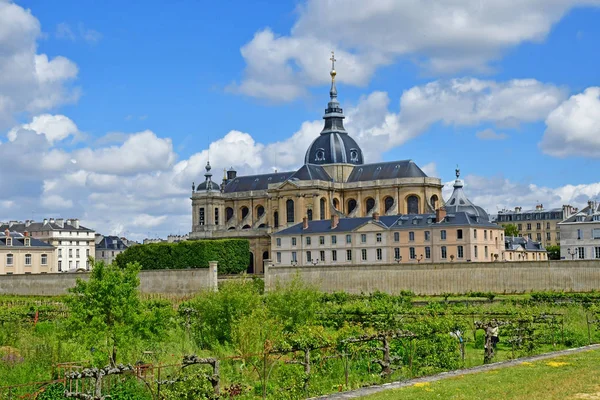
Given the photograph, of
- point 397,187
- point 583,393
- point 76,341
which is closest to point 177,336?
point 76,341

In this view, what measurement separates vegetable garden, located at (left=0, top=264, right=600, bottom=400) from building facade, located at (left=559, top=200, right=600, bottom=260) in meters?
36.2

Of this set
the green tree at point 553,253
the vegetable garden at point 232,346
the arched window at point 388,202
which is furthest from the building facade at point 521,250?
the vegetable garden at point 232,346

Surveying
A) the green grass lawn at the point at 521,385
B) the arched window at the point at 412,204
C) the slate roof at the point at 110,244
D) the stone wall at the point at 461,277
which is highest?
the arched window at the point at 412,204

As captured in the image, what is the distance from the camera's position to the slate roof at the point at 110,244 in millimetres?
116250

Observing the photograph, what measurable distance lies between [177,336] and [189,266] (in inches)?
1987

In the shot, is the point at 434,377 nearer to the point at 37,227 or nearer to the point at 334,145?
the point at 334,145

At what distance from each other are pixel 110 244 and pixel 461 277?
74783 millimetres

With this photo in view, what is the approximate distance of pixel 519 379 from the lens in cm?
1761

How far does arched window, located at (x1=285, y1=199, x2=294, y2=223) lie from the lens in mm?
84625

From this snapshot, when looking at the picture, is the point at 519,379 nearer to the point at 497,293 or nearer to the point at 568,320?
the point at 568,320

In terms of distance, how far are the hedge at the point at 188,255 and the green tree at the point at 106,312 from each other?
53.4m

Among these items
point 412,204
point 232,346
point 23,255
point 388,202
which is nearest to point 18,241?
point 23,255

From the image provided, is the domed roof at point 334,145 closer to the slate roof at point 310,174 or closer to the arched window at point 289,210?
the slate roof at point 310,174

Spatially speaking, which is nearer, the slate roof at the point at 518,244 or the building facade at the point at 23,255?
the slate roof at the point at 518,244
